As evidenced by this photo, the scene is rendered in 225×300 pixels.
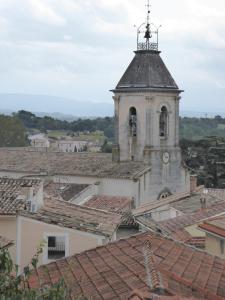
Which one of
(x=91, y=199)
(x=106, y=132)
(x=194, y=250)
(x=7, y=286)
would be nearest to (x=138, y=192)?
(x=91, y=199)

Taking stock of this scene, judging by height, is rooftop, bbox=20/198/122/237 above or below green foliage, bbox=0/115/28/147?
below

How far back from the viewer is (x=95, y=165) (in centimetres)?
3928

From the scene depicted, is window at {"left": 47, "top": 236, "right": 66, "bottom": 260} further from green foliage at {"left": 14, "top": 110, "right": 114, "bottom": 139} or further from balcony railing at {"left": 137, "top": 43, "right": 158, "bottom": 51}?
green foliage at {"left": 14, "top": 110, "right": 114, "bottom": 139}

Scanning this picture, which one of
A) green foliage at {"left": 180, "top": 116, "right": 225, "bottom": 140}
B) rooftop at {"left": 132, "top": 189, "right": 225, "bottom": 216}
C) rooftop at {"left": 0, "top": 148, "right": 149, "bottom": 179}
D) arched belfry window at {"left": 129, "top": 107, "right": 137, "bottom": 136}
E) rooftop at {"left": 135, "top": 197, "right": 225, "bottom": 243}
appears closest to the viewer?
rooftop at {"left": 135, "top": 197, "right": 225, "bottom": 243}

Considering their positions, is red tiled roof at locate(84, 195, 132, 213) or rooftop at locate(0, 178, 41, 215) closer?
rooftop at locate(0, 178, 41, 215)

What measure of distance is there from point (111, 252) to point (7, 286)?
5.22 metres

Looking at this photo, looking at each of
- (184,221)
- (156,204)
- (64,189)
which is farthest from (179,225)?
(64,189)

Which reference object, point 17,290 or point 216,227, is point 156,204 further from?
point 17,290

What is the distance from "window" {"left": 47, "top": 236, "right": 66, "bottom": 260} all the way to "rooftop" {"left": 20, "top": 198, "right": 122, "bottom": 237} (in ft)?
1.26

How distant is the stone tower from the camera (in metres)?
38.9

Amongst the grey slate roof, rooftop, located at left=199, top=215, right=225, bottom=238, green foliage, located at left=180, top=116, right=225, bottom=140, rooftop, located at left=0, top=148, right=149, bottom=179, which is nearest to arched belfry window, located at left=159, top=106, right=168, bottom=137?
the grey slate roof

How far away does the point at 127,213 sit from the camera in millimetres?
32125

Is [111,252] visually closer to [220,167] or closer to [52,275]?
[52,275]

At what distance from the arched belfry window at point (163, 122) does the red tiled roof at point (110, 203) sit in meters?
4.95
